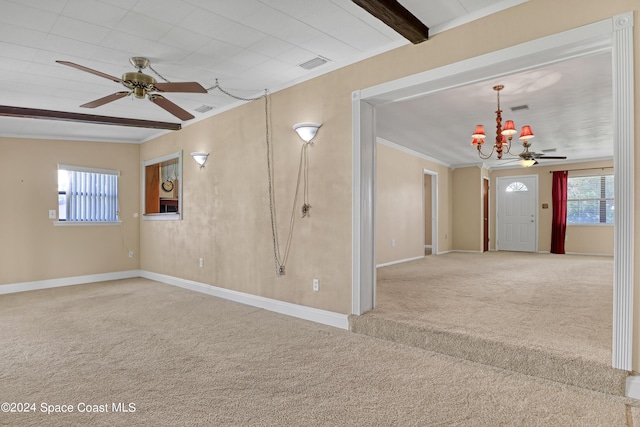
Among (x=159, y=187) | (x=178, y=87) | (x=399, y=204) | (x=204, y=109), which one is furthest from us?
(x=399, y=204)

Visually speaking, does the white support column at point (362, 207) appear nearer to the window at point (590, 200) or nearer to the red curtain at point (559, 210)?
the red curtain at point (559, 210)

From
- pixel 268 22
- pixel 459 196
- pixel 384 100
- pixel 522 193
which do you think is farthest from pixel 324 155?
pixel 522 193

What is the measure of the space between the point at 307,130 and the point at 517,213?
8.29 meters

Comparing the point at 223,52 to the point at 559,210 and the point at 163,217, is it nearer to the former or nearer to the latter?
the point at 163,217

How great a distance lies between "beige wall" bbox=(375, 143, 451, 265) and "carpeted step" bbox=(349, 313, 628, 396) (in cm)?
356

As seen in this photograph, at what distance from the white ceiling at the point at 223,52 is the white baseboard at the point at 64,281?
2.36 m

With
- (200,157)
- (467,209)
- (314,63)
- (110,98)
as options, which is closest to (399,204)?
(467,209)

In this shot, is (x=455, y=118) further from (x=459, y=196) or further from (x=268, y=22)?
(x=459, y=196)

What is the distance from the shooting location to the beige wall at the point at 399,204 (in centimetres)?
Answer: 673

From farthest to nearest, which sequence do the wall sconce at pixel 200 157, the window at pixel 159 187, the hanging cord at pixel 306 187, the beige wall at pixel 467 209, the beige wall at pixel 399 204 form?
the beige wall at pixel 467 209
the beige wall at pixel 399 204
the window at pixel 159 187
the wall sconce at pixel 200 157
the hanging cord at pixel 306 187

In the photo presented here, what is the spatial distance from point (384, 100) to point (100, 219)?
555 cm

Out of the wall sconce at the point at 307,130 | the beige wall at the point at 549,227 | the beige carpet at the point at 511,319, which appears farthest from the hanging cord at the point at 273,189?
the beige wall at the point at 549,227

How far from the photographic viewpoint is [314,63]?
3549 millimetres

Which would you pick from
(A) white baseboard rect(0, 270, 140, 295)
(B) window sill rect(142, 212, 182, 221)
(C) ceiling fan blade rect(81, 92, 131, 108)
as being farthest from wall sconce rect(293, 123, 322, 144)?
(A) white baseboard rect(0, 270, 140, 295)
